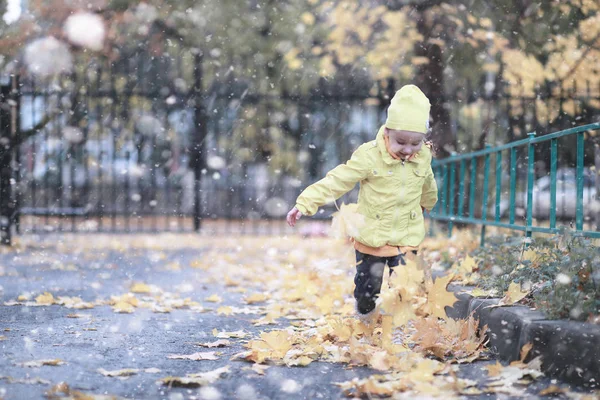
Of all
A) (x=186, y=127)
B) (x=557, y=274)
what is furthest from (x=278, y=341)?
(x=186, y=127)

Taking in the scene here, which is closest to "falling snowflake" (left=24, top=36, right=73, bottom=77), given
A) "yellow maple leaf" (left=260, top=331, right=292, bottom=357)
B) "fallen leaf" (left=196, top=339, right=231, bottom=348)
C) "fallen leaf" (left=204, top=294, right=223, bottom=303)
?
"fallen leaf" (left=204, top=294, right=223, bottom=303)

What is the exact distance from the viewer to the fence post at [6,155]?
10164 millimetres

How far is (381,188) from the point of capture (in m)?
4.40

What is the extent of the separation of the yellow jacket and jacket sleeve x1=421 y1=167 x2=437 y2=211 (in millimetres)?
121

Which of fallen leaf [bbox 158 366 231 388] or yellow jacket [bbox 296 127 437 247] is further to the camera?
yellow jacket [bbox 296 127 437 247]

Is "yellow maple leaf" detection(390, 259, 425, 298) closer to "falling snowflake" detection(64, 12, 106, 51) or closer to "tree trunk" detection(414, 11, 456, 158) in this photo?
"tree trunk" detection(414, 11, 456, 158)

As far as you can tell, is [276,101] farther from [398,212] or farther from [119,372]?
[119,372]

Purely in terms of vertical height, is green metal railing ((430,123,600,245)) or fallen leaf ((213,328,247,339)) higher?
green metal railing ((430,123,600,245))

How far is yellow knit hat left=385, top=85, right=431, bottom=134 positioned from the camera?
13.7 ft

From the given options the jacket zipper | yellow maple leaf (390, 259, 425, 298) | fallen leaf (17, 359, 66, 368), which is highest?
the jacket zipper

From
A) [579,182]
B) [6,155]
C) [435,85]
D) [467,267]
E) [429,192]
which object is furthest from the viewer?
[435,85]

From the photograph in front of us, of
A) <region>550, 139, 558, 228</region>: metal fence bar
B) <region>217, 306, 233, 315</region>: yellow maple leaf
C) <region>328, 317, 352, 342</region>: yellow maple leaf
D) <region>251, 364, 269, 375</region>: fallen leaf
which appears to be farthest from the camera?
<region>217, 306, 233, 315</region>: yellow maple leaf

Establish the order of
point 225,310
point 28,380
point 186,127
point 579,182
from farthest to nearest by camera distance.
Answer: point 186,127
point 225,310
point 579,182
point 28,380

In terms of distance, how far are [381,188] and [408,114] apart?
0.48 metres
